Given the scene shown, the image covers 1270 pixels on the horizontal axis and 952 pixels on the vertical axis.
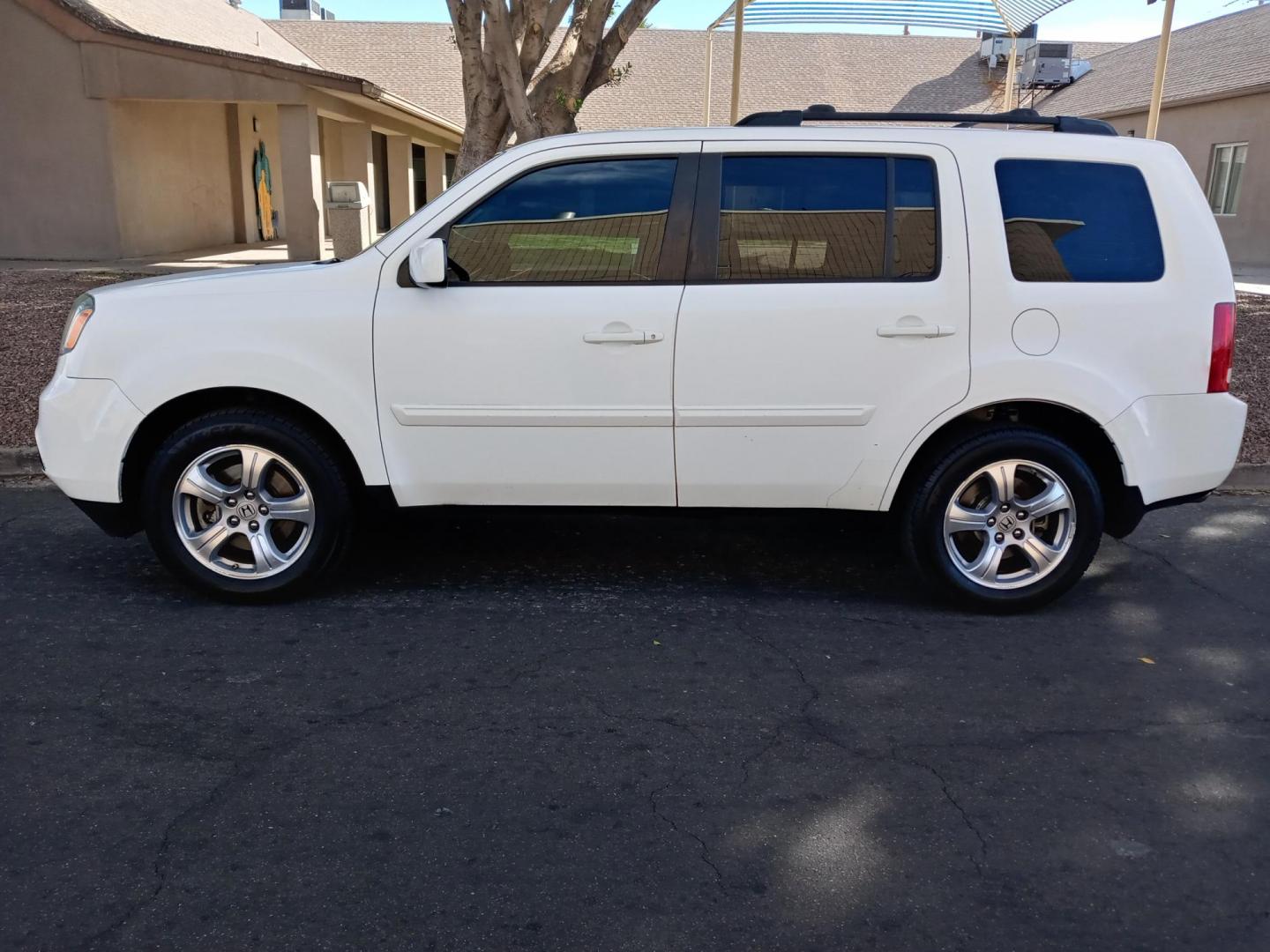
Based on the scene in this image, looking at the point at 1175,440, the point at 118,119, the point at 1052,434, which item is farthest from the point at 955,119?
the point at 118,119

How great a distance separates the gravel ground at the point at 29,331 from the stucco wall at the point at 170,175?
2.62 metres

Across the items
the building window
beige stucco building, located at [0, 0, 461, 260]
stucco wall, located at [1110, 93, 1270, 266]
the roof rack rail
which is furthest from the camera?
the building window

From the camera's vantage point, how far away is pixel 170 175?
20.2 m

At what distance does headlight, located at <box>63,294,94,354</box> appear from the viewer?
4.69 m

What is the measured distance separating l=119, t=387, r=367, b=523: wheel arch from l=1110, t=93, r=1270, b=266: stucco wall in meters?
21.3

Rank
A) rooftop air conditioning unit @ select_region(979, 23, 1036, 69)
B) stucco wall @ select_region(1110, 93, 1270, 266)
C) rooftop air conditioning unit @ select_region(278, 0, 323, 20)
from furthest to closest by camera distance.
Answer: rooftop air conditioning unit @ select_region(278, 0, 323, 20) → rooftop air conditioning unit @ select_region(979, 23, 1036, 69) → stucco wall @ select_region(1110, 93, 1270, 266)

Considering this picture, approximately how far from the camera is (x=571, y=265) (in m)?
4.64

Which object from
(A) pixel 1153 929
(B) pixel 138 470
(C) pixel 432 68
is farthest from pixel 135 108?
(A) pixel 1153 929

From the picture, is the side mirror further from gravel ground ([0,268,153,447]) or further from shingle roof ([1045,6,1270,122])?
shingle roof ([1045,6,1270,122])

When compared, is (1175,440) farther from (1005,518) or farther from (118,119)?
(118,119)

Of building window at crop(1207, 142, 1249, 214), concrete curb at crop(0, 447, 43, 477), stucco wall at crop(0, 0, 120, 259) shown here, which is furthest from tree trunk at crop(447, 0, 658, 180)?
building window at crop(1207, 142, 1249, 214)

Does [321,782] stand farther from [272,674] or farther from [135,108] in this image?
[135,108]

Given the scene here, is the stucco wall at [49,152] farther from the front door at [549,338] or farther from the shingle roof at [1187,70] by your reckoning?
the shingle roof at [1187,70]

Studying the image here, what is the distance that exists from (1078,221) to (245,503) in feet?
11.9
